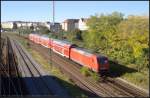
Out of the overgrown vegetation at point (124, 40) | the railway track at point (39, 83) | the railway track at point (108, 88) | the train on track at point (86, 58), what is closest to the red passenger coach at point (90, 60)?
the train on track at point (86, 58)

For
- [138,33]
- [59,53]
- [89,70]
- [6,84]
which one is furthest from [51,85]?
[59,53]

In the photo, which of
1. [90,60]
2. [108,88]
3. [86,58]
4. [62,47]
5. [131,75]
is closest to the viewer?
[108,88]

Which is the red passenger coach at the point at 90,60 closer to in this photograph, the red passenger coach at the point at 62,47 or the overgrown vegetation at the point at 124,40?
the overgrown vegetation at the point at 124,40

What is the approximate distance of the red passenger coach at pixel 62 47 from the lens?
45.0 m

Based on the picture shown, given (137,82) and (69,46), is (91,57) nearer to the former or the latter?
(137,82)

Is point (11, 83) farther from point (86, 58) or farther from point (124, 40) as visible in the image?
point (124, 40)

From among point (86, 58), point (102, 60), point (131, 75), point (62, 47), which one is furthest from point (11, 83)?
point (62, 47)

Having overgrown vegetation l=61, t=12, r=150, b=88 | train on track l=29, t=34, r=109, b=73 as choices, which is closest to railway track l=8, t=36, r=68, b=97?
train on track l=29, t=34, r=109, b=73

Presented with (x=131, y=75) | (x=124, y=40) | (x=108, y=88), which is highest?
(x=124, y=40)

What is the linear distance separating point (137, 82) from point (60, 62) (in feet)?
61.1

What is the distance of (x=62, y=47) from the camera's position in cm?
4881

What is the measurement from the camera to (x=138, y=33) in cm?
2900

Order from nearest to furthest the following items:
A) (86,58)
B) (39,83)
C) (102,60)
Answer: (39,83), (102,60), (86,58)

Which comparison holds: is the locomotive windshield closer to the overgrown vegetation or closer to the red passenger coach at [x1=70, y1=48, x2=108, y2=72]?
the red passenger coach at [x1=70, y1=48, x2=108, y2=72]
